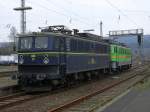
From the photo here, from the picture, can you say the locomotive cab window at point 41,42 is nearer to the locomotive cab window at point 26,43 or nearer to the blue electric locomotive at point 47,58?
the blue electric locomotive at point 47,58

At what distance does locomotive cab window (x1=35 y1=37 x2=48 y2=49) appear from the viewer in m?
21.1

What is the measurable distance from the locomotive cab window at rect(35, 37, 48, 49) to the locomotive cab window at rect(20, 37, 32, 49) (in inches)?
15.2

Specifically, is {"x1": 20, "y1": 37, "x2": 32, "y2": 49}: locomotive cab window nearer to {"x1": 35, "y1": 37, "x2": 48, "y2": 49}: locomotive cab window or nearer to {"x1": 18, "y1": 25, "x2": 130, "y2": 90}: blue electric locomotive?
{"x1": 18, "y1": 25, "x2": 130, "y2": 90}: blue electric locomotive

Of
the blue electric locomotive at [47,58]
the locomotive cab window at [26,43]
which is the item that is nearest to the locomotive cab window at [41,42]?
the blue electric locomotive at [47,58]

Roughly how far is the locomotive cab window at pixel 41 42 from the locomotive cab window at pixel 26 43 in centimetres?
39

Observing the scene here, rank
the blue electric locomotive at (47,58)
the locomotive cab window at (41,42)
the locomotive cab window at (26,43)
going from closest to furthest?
the blue electric locomotive at (47,58), the locomotive cab window at (41,42), the locomotive cab window at (26,43)

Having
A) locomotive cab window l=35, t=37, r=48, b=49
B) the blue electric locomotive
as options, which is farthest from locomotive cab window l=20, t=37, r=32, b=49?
locomotive cab window l=35, t=37, r=48, b=49

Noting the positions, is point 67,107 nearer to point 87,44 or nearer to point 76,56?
point 76,56

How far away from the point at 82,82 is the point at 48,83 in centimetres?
673

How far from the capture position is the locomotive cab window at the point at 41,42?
21.1 meters

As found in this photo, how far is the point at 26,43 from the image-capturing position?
70.9 ft

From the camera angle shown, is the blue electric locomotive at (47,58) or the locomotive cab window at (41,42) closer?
the blue electric locomotive at (47,58)

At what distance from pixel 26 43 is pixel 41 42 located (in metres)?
0.90

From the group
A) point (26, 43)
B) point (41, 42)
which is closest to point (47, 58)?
point (41, 42)
